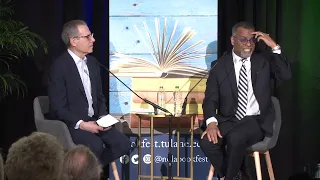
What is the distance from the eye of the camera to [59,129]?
457cm

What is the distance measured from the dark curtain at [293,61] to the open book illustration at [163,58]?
32 centimetres

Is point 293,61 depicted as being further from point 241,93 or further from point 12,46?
point 12,46

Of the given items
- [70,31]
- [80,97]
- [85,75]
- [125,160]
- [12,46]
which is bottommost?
[125,160]

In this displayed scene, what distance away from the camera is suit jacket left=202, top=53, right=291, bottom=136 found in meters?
4.91

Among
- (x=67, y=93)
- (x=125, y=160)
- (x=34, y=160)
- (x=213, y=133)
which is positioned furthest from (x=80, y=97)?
(x=34, y=160)

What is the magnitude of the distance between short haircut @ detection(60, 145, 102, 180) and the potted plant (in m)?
2.81

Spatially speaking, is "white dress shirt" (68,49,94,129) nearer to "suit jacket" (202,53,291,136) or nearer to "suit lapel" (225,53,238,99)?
"suit jacket" (202,53,291,136)

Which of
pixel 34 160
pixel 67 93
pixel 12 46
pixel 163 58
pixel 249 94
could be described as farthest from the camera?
pixel 163 58

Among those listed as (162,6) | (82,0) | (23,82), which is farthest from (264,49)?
(23,82)

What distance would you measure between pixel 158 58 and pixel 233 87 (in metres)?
0.90

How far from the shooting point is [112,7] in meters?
5.45

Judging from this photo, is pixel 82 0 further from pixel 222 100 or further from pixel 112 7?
pixel 222 100

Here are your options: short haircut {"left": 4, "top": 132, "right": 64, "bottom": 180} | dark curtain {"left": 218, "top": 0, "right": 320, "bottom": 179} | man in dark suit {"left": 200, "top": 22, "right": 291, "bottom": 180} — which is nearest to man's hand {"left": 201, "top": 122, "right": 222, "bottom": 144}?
man in dark suit {"left": 200, "top": 22, "right": 291, "bottom": 180}

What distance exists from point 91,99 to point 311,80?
2.19 metres
